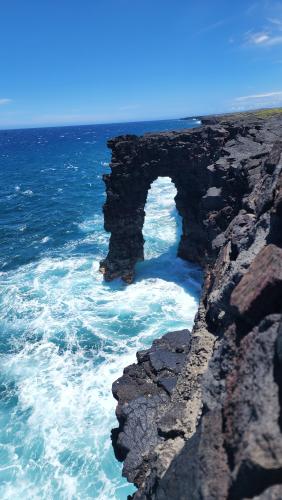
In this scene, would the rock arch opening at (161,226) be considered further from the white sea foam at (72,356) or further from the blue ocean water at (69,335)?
the white sea foam at (72,356)

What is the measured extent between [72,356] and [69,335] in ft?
7.88

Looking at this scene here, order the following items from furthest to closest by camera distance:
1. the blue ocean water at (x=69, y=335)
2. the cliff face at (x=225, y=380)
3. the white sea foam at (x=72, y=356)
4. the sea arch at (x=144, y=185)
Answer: the sea arch at (x=144, y=185) → the blue ocean water at (x=69, y=335) → the white sea foam at (x=72, y=356) → the cliff face at (x=225, y=380)

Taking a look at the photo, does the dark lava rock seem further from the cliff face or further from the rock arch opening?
the rock arch opening

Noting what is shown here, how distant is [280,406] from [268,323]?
1067 mm

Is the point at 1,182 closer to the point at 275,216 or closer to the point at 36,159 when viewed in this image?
the point at 36,159

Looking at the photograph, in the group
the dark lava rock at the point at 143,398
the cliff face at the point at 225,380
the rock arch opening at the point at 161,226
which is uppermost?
the cliff face at the point at 225,380

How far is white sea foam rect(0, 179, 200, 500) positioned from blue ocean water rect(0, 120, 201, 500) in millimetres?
60

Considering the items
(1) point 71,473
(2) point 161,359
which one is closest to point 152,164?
(2) point 161,359

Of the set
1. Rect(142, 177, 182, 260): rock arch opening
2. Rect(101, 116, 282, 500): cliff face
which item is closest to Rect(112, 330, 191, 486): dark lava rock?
Rect(101, 116, 282, 500): cliff face

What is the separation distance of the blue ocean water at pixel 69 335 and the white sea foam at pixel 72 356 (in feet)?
0.20

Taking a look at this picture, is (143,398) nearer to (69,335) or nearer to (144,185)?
(69,335)

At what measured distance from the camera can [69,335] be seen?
2739 cm

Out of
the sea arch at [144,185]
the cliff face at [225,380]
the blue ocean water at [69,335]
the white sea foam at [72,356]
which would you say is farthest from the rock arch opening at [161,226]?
the cliff face at [225,380]

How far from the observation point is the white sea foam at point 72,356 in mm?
17141
